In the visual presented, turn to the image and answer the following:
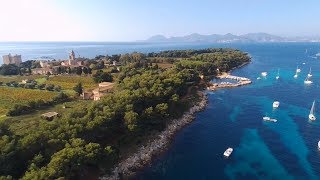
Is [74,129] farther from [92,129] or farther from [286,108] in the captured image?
[286,108]

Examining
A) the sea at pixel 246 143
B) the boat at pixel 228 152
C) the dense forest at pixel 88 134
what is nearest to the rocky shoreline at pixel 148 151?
the sea at pixel 246 143

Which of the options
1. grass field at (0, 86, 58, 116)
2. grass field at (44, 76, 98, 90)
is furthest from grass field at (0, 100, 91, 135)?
grass field at (44, 76, 98, 90)

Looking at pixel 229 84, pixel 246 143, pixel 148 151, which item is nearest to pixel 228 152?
pixel 246 143

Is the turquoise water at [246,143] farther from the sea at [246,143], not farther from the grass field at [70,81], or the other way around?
the grass field at [70,81]

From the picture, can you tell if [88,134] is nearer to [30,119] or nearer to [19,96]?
[30,119]

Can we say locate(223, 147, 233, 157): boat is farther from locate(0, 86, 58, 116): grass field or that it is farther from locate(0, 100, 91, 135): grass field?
locate(0, 86, 58, 116): grass field
